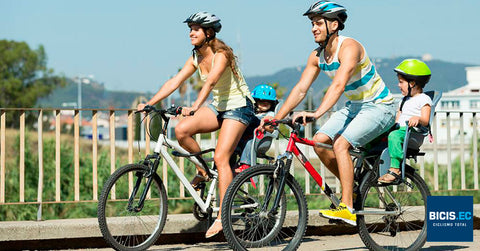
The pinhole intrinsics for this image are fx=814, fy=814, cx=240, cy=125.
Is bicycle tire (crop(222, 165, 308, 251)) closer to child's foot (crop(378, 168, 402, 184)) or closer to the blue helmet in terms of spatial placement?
child's foot (crop(378, 168, 402, 184))

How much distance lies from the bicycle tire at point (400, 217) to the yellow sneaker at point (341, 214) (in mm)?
239

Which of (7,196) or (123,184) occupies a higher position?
(123,184)

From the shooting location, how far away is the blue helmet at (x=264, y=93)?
6.56 metres

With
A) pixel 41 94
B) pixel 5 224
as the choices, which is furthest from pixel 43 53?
pixel 5 224

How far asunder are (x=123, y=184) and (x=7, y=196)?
23.4 feet

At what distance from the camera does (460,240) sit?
654cm

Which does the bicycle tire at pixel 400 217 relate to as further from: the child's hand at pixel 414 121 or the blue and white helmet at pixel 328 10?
the blue and white helmet at pixel 328 10

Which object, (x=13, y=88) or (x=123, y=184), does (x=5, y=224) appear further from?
(x=13, y=88)

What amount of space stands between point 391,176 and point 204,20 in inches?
70.0

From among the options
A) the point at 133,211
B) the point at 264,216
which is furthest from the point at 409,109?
the point at 133,211

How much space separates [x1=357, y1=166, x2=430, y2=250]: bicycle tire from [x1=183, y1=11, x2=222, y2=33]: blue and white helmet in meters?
1.61

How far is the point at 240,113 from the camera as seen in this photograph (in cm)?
609

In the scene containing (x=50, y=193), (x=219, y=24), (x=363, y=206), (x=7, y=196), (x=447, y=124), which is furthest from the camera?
(x=50, y=193)

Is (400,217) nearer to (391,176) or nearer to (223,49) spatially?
(391,176)
